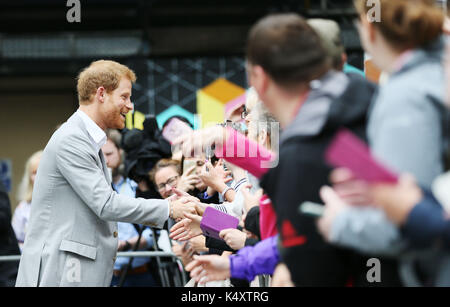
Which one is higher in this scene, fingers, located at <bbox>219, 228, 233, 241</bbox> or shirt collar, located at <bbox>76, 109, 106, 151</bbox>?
shirt collar, located at <bbox>76, 109, 106, 151</bbox>

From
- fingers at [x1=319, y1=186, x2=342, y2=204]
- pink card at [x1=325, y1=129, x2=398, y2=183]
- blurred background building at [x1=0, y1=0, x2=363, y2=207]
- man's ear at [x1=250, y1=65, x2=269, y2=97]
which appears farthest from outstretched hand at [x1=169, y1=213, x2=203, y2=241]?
blurred background building at [x1=0, y1=0, x2=363, y2=207]

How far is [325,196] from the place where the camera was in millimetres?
1651

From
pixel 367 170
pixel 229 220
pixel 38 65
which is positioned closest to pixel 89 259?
pixel 229 220

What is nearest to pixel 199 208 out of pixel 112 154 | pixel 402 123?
pixel 402 123

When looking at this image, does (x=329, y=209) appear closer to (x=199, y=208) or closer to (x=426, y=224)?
(x=426, y=224)

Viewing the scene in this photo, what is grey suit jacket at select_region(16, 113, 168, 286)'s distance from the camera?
3328mm

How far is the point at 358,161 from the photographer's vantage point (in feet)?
4.91

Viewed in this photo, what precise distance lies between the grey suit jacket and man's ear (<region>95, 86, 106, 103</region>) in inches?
8.0

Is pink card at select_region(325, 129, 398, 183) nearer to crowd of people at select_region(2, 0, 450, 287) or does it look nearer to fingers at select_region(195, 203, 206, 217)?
crowd of people at select_region(2, 0, 450, 287)

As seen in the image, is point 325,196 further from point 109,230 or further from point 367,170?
point 109,230

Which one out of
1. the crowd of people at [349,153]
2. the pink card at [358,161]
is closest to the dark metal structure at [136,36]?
the crowd of people at [349,153]

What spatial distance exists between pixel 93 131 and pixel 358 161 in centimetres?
222

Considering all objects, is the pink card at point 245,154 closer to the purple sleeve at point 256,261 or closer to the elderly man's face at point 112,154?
the purple sleeve at point 256,261
